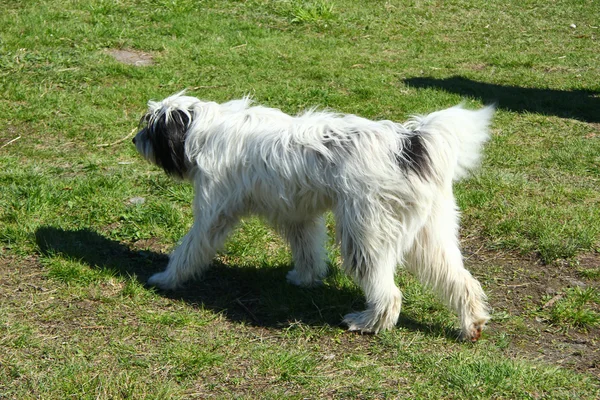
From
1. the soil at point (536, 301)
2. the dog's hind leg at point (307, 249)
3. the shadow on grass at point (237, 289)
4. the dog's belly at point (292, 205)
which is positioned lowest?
the shadow on grass at point (237, 289)

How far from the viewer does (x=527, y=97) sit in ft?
34.4

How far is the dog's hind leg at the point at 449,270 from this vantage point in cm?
488

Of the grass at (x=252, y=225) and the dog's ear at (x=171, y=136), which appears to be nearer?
the grass at (x=252, y=225)

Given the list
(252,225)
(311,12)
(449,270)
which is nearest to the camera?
(449,270)

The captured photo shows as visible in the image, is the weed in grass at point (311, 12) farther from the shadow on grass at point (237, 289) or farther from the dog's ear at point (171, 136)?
the dog's ear at point (171, 136)

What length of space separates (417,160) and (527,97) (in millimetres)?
6419

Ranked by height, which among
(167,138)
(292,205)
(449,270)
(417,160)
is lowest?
(449,270)

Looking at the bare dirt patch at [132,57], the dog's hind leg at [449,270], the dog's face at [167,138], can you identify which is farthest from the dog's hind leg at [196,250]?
the bare dirt patch at [132,57]

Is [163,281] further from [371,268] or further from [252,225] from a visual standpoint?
[371,268]

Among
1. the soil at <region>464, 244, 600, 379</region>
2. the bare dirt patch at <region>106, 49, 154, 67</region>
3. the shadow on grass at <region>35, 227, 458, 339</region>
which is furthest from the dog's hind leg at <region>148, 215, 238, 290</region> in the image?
the bare dirt patch at <region>106, 49, 154, 67</region>

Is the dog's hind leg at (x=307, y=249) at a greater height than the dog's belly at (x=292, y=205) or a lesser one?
lesser

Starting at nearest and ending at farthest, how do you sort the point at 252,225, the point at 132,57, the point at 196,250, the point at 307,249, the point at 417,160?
the point at 417,160, the point at 196,250, the point at 307,249, the point at 252,225, the point at 132,57

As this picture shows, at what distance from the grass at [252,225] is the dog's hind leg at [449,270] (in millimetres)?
192

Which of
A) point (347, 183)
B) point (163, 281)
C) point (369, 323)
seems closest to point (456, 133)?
point (347, 183)
